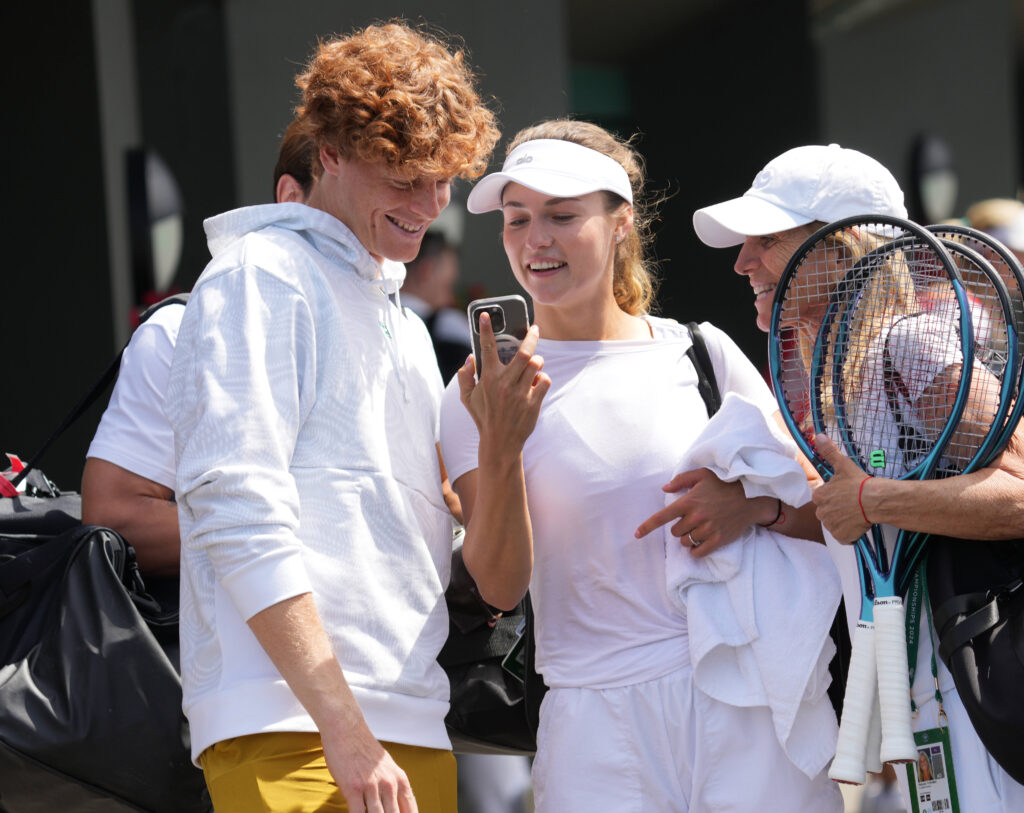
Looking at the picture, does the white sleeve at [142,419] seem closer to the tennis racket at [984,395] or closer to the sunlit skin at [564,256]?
the sunlit skin at [564,256]

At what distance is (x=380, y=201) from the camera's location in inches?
79.7

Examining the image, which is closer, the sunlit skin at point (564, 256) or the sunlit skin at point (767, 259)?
the sunlit skin at point (767, 259)

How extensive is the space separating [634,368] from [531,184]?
396 mm

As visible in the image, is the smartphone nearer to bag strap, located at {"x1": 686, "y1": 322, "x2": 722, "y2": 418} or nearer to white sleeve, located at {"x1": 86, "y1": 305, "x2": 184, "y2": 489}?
bag strap, located at {"x1": 686, "y1": 322, "x2": 722, "y2": 418}

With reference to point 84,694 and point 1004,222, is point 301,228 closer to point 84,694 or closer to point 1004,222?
point 84,694

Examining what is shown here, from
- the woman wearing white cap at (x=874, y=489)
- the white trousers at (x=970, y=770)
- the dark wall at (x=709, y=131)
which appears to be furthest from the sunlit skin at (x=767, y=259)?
the dark wall at (x=709, y=131)

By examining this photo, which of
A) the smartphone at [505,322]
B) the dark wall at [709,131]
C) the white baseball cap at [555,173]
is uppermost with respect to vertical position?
the dark wall at [709,131]

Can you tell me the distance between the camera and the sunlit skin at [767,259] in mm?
2213

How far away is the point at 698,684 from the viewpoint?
2.09 meters

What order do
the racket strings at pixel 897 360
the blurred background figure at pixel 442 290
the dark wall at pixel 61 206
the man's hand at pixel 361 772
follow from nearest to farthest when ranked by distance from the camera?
1. the man's hand at pixel 361 772
2. the racket strings at pixel 897 360
3. the dark wall at pixel 61 206
4. the blurred background figure at pixel 442 290

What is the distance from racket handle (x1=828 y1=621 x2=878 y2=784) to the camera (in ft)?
6.12

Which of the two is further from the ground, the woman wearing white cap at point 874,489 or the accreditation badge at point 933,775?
the woman wearing white cap at point 874,489

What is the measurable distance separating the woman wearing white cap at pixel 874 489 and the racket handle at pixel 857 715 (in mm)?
78

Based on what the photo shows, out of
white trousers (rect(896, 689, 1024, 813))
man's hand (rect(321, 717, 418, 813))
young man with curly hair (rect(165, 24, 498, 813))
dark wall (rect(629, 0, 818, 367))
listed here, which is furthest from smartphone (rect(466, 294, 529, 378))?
dark wall (rect(629, 0, 818, 367))
